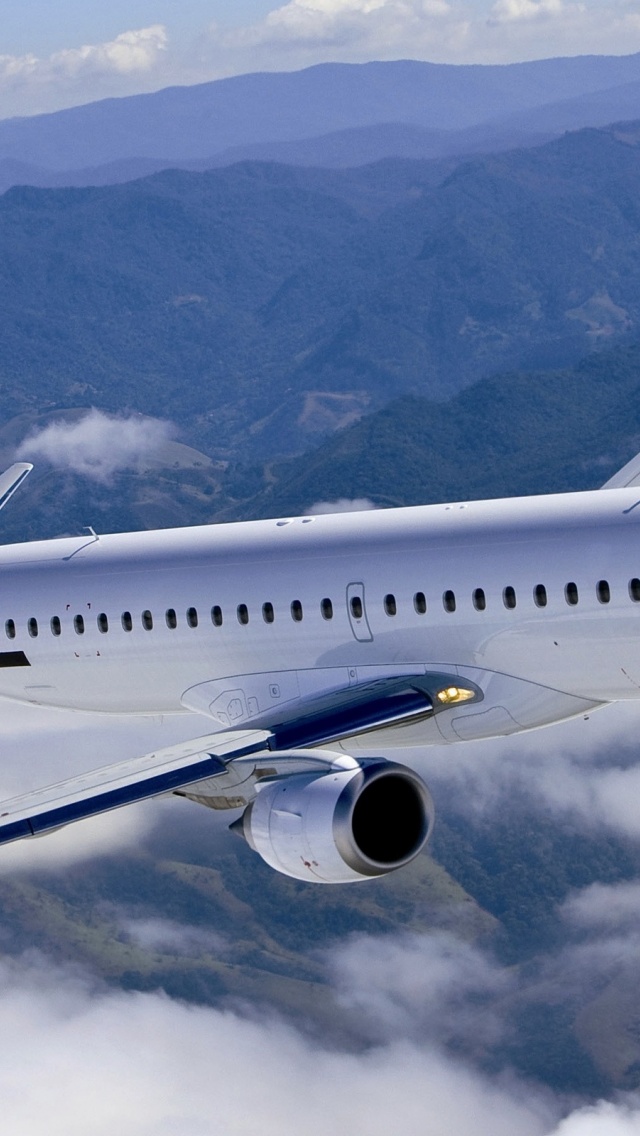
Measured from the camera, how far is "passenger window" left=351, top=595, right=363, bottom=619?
4334cm

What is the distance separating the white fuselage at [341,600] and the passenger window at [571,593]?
3 cm

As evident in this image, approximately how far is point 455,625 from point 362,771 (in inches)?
291

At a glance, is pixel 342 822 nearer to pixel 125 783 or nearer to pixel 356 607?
pixel 125 783

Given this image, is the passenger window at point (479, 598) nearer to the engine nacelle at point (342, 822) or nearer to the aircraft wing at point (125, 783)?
the engine nacelle at point (342, 822)

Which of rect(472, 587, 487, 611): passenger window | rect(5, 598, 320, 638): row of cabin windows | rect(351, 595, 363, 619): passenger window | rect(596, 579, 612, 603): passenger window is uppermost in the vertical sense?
rect(5, 598, 320, 638): row of cabin windows

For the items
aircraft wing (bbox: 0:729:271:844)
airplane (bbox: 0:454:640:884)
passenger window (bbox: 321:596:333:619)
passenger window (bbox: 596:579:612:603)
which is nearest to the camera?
aircraft wing (bbox: 0:729:271:844)

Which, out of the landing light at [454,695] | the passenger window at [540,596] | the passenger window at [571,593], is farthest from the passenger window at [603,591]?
the landing light at [454,695]

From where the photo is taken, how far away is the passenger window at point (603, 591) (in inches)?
1608

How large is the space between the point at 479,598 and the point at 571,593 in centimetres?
258

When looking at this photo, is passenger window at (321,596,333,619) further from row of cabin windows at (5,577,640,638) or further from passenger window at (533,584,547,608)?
passenger window at (533,584,547,608)

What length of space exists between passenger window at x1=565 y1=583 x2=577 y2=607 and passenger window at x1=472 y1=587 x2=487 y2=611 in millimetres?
2288

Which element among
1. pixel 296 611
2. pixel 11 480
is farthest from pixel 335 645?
pixel 11 480

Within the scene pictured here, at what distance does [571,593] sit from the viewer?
4116cm

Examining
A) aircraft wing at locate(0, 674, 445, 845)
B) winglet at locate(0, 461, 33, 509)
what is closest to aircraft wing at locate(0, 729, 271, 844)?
aircraft wing at locate(0, 674, 445, 845)
